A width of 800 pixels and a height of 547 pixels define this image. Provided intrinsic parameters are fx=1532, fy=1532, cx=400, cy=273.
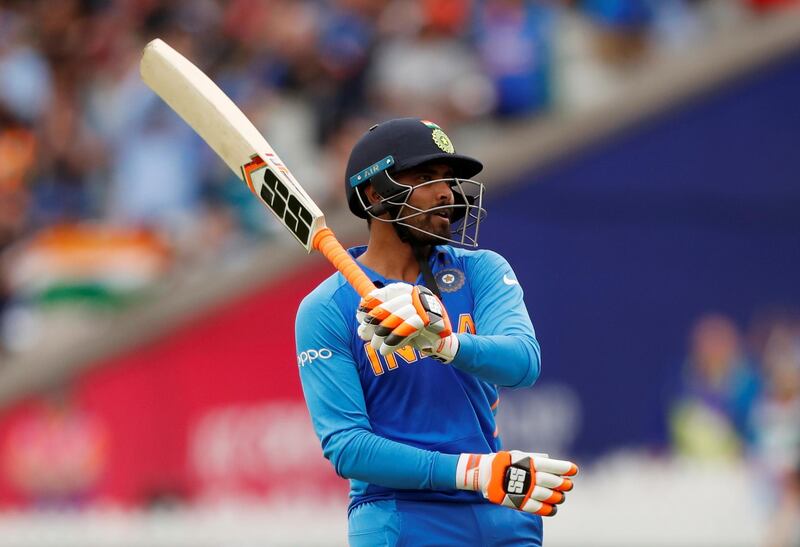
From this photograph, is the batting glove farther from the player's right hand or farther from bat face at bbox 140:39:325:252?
bat face at bbox 140:39:325:252

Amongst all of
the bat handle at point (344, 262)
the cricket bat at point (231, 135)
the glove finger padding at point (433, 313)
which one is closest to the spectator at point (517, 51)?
the cricket bat at point (231, 135)

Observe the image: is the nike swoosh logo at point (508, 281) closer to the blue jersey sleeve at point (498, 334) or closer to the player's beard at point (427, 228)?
the blue jersey sleeve at point (498, 334)

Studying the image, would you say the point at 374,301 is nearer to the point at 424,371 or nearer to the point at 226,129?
the point at 424,371

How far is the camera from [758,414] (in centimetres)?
1012

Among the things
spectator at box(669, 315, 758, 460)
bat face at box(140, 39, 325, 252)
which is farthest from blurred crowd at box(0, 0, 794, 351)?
bat face at box(140, 39, 325, 252)

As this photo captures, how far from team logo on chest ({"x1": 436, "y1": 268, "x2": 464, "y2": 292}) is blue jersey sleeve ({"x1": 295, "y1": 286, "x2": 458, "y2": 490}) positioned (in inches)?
11.9

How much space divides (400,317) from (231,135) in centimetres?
125

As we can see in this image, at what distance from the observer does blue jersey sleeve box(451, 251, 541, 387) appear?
4023 mm

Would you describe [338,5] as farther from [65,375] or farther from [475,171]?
[475,171]

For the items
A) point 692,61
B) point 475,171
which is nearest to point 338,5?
point 692,61

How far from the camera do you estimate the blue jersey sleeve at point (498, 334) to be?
13.2 ft

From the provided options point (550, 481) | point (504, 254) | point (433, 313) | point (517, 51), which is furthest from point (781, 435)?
point (433, 313)

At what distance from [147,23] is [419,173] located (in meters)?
10.3

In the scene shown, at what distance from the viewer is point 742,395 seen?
1033cm
